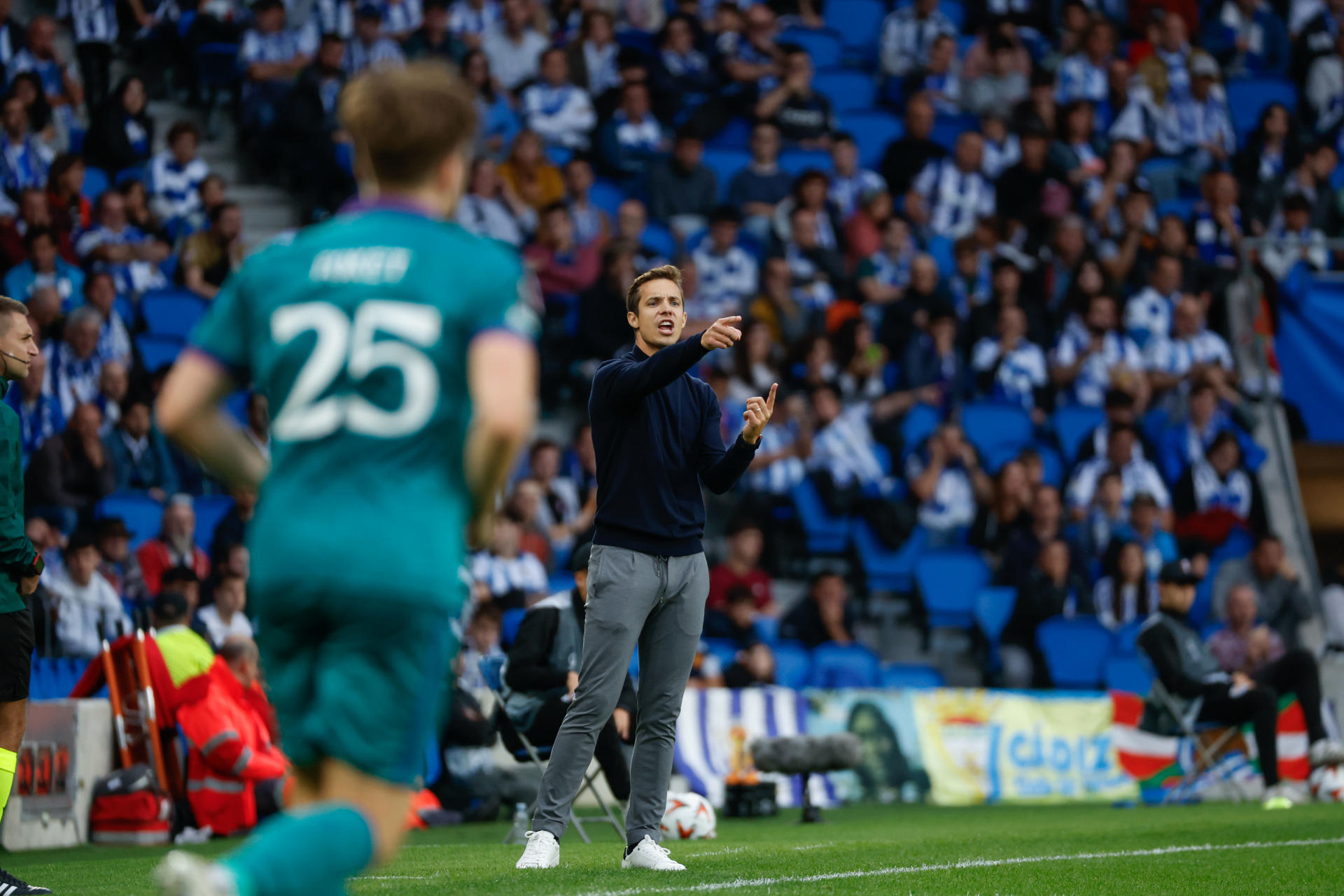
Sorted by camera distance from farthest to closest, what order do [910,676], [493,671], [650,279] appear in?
[910,676], [493,671], [650,279]

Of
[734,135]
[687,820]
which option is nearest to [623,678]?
[687,820]

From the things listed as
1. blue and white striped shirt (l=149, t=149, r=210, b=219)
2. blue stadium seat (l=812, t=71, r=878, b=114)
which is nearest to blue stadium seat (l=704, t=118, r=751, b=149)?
blue stadium seat (l=812, t=71, r=878, b=114)

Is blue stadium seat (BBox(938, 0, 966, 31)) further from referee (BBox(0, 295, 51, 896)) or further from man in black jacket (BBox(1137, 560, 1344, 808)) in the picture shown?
referee (BBox(0, 295, 51, 896))

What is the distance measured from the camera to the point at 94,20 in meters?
15.9

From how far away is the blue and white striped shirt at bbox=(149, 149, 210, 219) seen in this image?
15.0 metres

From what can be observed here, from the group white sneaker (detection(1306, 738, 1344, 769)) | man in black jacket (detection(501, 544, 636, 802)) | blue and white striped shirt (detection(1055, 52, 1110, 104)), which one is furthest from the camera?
blue and white striped shirt (detection(1055, 52, 1110, 104))

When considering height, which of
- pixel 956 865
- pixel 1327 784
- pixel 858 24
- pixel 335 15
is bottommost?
pixel 1327 784

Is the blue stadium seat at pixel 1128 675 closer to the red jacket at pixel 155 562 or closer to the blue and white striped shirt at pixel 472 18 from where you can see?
the red jacket at pixel 155 562

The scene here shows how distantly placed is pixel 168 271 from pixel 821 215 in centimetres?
656

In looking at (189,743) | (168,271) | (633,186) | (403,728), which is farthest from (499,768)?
(403,728)

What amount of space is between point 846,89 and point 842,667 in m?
8.15

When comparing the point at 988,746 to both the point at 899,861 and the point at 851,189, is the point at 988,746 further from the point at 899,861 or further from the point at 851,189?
the point at 851,189

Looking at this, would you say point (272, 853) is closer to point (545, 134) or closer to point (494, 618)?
point (494, 618)

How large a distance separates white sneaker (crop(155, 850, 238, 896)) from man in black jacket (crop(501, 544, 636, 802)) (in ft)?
21.3
